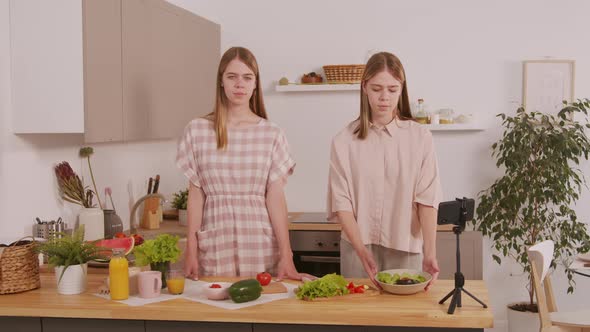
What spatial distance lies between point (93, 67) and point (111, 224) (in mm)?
888

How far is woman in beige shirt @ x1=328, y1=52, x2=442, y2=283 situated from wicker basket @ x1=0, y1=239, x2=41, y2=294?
111 cm

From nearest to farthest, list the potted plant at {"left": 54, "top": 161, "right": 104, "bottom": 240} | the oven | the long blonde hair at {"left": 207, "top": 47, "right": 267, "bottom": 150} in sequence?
the long blonde hair at {"left": 207, "top": 47, "right": 267, "bottom": 150} → the potted plant at {"left": 54, "top": 161, "right": 104, "bottom": 240} → the oven

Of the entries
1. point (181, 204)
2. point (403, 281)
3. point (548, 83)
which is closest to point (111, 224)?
point (181, 204)

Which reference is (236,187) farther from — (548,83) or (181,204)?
(548,83)

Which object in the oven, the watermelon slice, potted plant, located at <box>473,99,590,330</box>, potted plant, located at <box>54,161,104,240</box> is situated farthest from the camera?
potted plant, located at <box>473,99,590,330</box>

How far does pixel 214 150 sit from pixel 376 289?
869mm

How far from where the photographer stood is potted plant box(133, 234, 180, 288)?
2.46 metres

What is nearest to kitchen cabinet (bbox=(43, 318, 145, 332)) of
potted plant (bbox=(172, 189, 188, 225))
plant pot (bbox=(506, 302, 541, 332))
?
potted plant (bbox=(172, 189, 188, 225))

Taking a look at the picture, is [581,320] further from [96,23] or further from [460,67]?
[96,23]

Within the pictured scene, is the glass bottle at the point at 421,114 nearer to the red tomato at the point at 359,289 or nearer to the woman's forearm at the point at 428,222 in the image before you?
the woman's forearm at the point at 428,222

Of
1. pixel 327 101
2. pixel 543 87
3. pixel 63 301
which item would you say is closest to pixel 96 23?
pixel 63 301

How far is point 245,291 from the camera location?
7.55ft

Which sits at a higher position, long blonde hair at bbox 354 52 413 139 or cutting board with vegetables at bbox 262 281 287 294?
long blonde hair at bbox 354 52 413 139

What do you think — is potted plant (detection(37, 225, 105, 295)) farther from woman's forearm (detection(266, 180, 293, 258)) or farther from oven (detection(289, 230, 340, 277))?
oven (detection(289, 230, 340, 277))
